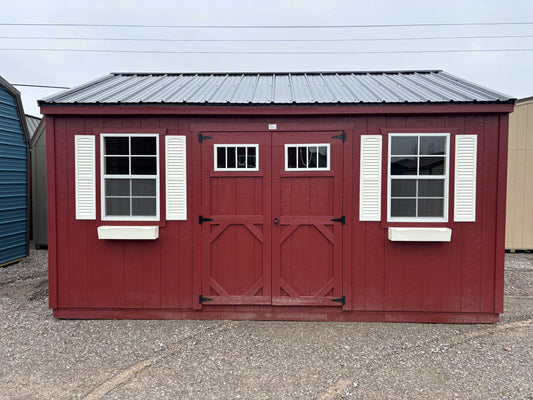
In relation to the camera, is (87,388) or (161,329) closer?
(87,388)

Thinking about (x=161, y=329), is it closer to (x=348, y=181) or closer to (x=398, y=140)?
(x=348, y=181)

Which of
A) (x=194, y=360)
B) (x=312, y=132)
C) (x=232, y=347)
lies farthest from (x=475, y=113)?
(x=194, y=360)

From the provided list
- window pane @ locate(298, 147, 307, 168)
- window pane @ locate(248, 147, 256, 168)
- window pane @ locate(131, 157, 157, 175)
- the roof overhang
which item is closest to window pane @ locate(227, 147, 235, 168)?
window pane @ locate(248, 147, 256, 168)

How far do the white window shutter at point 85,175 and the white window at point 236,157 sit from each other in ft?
5.27

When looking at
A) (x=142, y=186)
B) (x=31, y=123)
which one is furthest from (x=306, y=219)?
(x=31, y=123)

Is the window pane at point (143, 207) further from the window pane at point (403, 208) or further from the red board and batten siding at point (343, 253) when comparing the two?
the window pane at point (403, 208)

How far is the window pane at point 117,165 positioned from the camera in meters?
3.74

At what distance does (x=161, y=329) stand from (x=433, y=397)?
9.56 feet

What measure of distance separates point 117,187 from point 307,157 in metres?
2.50

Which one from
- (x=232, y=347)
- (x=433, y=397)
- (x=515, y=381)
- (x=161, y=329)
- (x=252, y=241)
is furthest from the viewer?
(x=252, y=241)

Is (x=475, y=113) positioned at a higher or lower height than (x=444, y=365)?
higher

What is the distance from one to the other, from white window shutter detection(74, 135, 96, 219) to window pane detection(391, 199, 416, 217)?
3873 mm

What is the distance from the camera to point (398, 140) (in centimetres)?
364

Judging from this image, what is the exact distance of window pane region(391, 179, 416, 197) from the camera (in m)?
3.64
